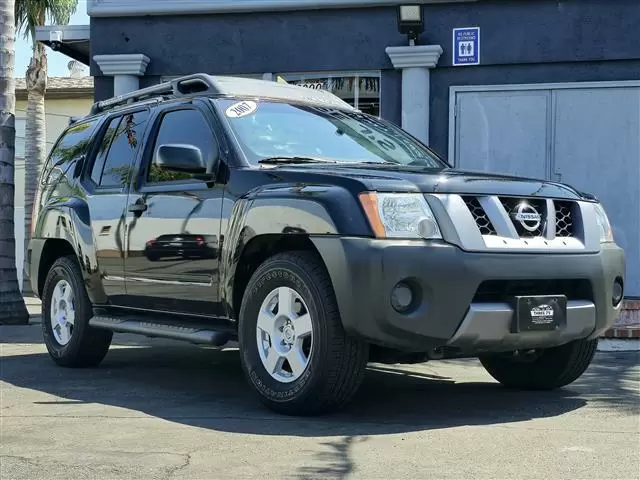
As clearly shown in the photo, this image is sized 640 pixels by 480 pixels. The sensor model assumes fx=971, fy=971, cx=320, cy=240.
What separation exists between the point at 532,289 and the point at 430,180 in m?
0.80

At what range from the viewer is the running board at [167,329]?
18.5 ft

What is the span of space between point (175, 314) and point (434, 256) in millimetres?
2136

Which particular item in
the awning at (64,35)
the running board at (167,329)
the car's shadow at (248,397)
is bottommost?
the car's shadow at (248,397)

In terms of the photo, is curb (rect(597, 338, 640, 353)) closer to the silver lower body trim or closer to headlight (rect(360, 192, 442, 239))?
the silver lower body trim

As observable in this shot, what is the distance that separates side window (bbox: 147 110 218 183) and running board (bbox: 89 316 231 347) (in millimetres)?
932

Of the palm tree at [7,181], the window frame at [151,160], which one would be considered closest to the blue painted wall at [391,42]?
the palm tree at [7,181]

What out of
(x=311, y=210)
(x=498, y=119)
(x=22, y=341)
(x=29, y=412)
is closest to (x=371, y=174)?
(x=311, y=210)

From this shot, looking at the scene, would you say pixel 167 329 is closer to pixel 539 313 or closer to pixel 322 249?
pixel 322 249

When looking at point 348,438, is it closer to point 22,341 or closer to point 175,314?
point 175,314

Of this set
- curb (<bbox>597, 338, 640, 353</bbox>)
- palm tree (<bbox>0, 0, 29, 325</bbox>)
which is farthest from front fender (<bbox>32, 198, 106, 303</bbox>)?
curb (<bbox>597, 338, 640, 353</bbox>)

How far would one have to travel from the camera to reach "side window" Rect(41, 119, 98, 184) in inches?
297

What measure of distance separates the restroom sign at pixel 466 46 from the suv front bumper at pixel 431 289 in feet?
24.0

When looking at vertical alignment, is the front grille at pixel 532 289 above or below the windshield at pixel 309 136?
below

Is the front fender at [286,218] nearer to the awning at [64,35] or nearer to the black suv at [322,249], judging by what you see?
the black suv at [322,249]
